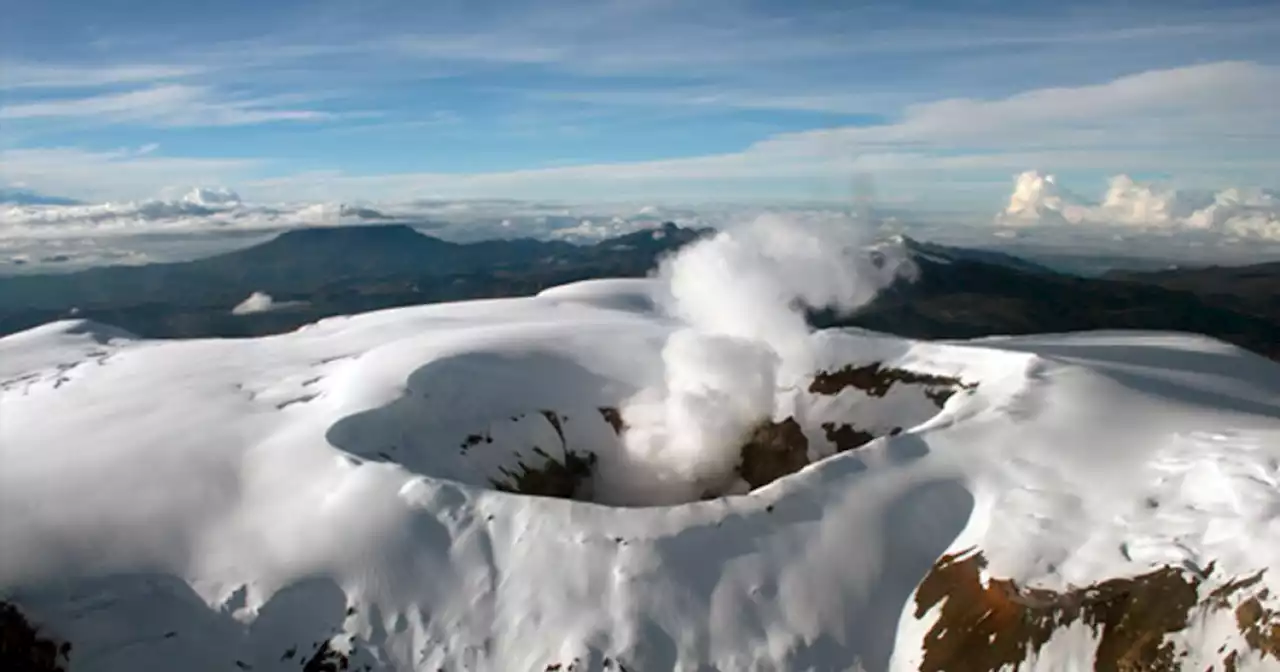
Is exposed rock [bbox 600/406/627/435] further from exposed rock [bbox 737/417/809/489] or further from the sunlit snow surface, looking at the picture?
exposed rock [bbox 737/417/809/489]

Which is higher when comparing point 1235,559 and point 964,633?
point 1235,559

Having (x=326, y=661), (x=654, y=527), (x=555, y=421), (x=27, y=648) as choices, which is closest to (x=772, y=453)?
(x=555, y=421)

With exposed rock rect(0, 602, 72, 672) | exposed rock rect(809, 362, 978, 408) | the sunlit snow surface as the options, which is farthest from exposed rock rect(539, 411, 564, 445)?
exposed rock rect(0, 602, 72, 672)

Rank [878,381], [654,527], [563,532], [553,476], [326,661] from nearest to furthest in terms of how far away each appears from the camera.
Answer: [326,661] < [563,532] < [654,527] < [553,476] < [878,381]

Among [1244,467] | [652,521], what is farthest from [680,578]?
[1244,467]

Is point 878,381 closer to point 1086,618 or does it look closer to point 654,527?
point 654,527

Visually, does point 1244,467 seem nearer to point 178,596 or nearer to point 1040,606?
point 1040,606
